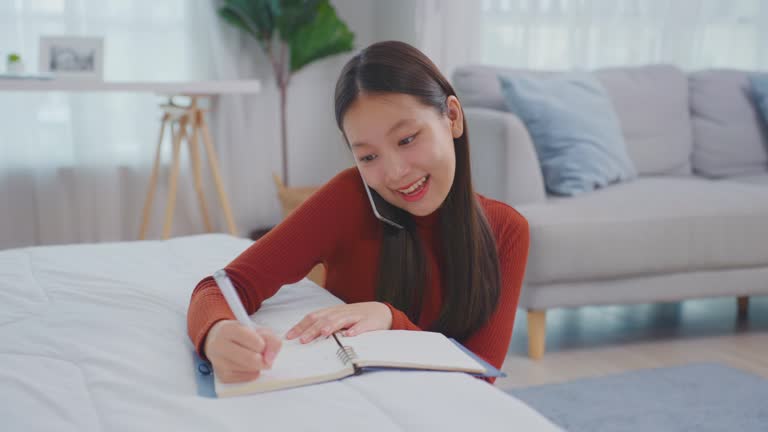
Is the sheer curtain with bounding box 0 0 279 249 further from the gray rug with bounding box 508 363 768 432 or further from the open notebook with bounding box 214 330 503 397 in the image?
the open notebook with bounding box 214 330 503 397

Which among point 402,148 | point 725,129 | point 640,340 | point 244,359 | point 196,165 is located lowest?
point 640,340

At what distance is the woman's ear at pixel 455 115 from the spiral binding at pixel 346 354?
46 centimetres

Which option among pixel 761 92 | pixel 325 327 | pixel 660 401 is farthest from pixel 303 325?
pixel 761 92

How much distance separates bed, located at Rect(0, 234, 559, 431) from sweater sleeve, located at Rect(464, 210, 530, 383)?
0.22 m

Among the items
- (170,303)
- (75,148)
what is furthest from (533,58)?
(170,303)

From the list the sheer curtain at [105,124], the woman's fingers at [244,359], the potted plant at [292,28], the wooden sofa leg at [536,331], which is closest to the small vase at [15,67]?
the sheer curtain at [105,124]

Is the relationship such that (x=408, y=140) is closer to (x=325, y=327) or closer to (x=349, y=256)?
(x=349, y=256)

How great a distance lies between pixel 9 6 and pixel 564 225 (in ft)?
7.94

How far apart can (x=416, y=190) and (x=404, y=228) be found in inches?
3.1

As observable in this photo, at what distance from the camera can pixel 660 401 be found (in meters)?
1.85

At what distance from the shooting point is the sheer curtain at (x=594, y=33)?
3631 mm

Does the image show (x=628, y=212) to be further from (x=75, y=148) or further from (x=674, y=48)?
(x=75, y=148)

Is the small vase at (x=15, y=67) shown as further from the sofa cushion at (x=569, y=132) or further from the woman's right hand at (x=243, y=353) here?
the woman's right hand at (x=243, y=353)

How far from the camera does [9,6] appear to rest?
3.21 meters
